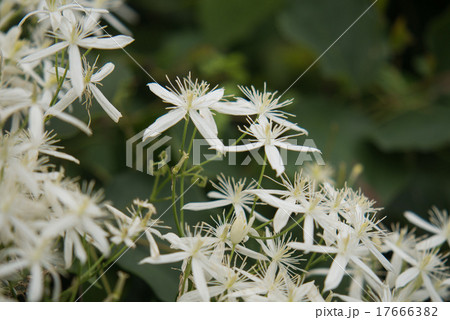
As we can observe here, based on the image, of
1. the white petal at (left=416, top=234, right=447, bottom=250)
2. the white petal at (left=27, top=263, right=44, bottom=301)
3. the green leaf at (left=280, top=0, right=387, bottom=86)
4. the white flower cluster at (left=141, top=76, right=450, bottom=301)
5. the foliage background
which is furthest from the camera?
the green leaf at (left=280, top=0, right=387, bottom=86)

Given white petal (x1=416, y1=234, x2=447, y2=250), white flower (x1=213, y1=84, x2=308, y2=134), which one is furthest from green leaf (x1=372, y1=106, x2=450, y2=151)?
white flower (x1=213, y1=84, x2=308, y2=134)

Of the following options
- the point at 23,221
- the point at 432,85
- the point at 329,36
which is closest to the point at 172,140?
the point at 23,221

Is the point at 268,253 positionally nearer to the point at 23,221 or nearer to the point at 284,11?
the point at 23,221

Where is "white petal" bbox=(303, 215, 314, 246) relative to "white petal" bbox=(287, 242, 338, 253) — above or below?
above

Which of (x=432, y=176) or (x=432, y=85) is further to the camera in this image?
(x=432, y=85)

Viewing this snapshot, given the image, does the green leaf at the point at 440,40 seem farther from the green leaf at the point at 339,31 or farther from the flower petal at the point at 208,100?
the flower petal at the point at 208,100

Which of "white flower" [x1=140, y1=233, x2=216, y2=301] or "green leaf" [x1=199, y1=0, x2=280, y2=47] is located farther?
"green leaf" [x1=199, y1=0, x2=280, y2=47]

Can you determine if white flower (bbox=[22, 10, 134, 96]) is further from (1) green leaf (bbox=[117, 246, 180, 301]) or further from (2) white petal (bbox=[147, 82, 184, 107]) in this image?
(1) green leaf (bbox=[117, 246, 180, 301])
